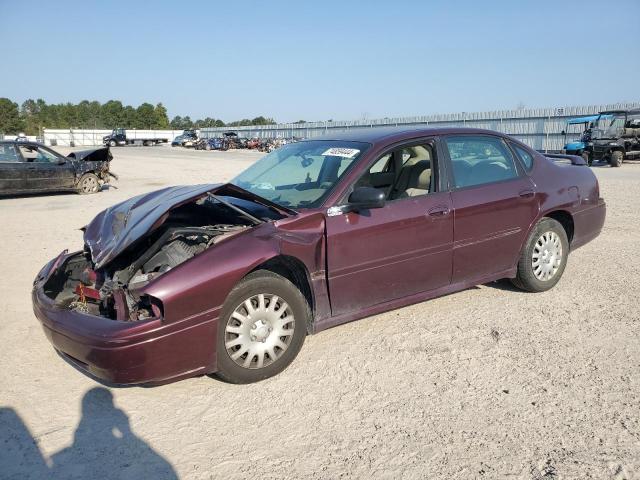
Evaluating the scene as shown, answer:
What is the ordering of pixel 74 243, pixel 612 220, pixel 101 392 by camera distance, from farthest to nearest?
pixel 612 220 < pixel 74 243 < pixel 101 392

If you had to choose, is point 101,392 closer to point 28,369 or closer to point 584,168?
point 28,369

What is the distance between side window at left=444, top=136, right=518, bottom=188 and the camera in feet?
15.1

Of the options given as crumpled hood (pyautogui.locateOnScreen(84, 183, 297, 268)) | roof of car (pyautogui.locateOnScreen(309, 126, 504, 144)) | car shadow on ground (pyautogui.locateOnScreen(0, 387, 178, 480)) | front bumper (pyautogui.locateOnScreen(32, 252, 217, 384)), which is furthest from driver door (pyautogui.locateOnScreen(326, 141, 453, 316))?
car shadow on ground (pyautogui.locateOnScreen(0, 387, 178, 480))

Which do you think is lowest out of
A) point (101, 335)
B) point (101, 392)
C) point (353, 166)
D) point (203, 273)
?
point (101, 392)

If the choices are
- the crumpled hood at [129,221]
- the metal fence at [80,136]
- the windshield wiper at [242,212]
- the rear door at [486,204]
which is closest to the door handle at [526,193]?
the rear door at [486,204]

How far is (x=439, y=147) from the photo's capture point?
4.54 m

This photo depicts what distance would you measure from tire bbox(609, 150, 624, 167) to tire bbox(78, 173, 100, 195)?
1851 cm

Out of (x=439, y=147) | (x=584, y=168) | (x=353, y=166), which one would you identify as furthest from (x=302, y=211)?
(x=584, y=168)

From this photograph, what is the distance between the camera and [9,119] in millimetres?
89000

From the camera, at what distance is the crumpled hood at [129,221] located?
352 centimetres

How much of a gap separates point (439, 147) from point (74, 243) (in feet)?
19.0

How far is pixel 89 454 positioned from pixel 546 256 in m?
4.23

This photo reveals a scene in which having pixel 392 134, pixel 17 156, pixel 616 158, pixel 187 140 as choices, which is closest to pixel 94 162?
pixel 17 156

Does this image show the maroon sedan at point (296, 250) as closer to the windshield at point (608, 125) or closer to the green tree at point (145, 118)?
the windshield at point (608, 125)
